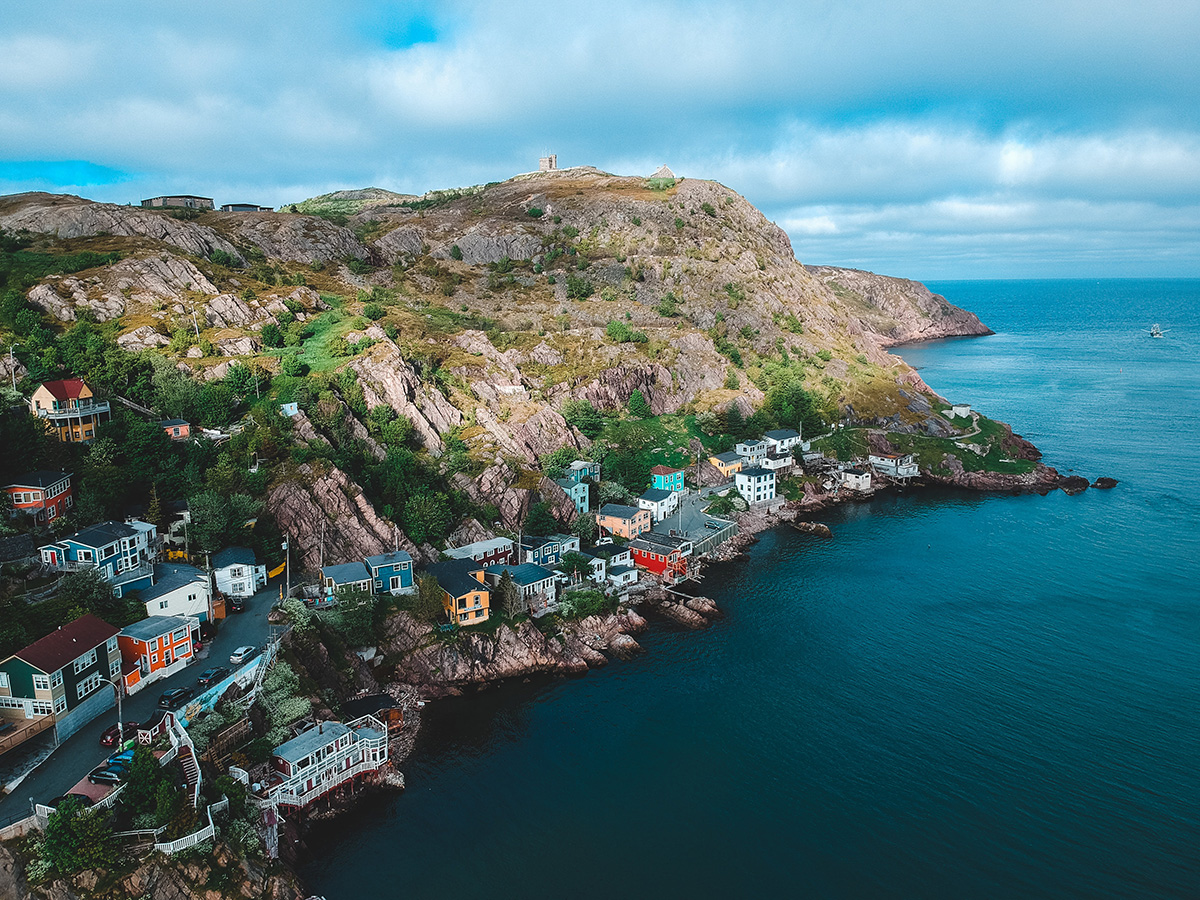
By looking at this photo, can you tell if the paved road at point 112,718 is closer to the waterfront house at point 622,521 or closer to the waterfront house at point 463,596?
the waterfront house at point 463,596

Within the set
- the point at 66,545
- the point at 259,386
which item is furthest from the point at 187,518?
the point at 259,386

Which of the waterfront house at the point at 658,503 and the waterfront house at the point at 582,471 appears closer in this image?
the waterfront house at the point at 582,471

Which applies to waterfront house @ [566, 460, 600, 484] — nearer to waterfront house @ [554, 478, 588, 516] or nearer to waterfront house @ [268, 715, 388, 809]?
waterfront house @ [554, 478, 588, 516]

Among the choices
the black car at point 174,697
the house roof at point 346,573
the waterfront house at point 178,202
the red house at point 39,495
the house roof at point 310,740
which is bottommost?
the house roof at point 310,740

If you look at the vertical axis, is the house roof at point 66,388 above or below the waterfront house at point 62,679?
above

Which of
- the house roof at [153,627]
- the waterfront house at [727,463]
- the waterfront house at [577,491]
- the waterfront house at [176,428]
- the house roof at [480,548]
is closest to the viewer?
the house roof at [153,627]

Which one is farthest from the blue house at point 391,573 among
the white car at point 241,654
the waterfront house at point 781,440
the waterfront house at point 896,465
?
the waterfront house at point 896,465
